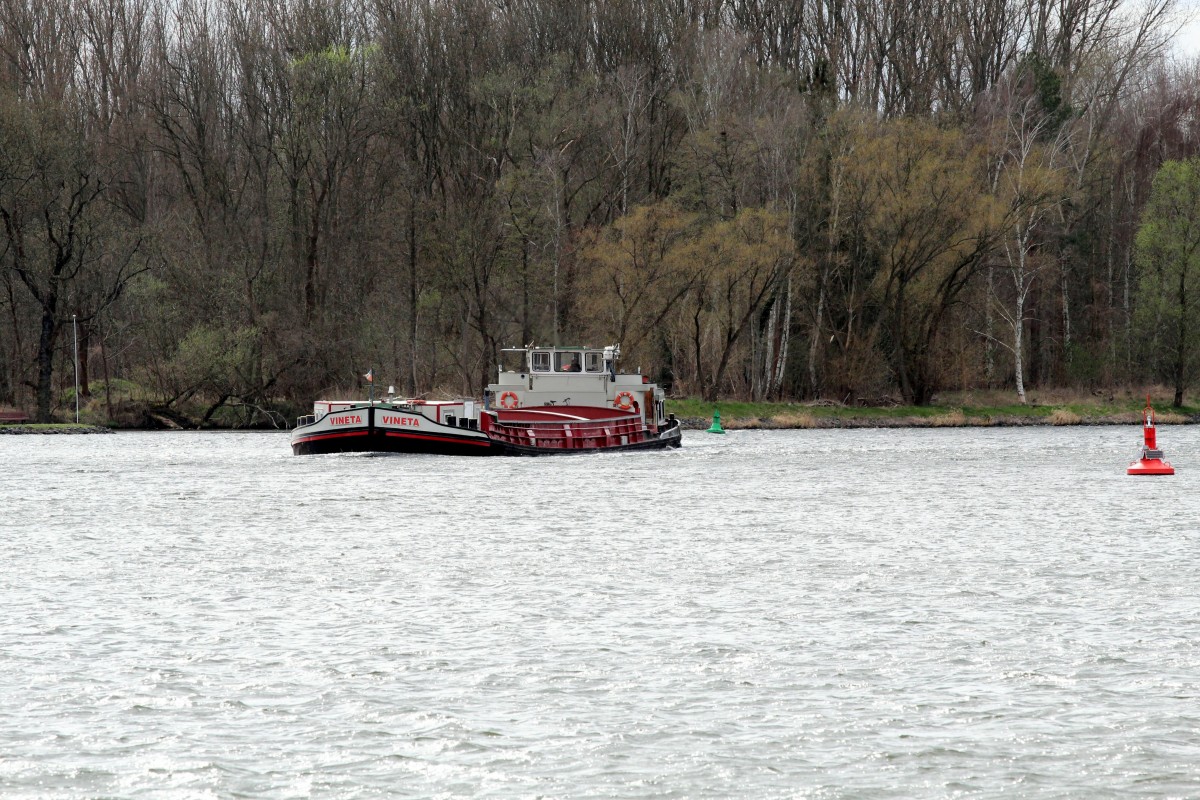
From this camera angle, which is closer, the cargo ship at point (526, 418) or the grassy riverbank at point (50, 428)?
the cargo ship at point (526, 418)

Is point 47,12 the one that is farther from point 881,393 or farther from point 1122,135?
point 1122,135

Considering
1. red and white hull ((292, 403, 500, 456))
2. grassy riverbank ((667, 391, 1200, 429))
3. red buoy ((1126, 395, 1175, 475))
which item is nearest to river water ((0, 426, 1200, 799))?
red buoy ((1126, 395, 1175, 475))

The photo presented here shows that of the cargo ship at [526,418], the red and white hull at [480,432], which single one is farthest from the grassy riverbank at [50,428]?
the red and white hull at [480,432]

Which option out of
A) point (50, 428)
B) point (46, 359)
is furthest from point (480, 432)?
point (46, 359)

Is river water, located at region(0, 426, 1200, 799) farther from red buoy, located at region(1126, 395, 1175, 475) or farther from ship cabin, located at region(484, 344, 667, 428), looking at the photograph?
ship cabin, located at region(484, 344, 667, 428)

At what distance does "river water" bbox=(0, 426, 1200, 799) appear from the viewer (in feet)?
31.4

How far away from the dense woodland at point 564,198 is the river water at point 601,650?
41.2m

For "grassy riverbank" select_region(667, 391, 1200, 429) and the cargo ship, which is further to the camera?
"grassy riverbank" select_region(667, 391, 1200, 429)

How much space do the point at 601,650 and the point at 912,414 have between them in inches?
2369

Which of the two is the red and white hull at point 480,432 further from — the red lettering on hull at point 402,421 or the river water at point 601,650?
the river water at point 601,650

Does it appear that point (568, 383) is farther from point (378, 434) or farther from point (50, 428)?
point (50, 428)

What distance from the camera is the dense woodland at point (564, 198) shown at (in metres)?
69.1

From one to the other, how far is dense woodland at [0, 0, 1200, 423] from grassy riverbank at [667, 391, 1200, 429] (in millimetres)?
1851

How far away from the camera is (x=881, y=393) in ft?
249
